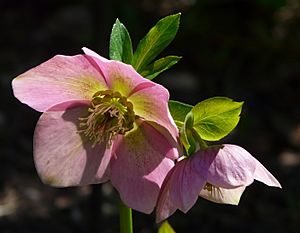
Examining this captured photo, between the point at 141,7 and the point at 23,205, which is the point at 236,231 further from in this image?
the point at 141,7

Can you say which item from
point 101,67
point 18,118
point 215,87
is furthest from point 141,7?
point 101,67

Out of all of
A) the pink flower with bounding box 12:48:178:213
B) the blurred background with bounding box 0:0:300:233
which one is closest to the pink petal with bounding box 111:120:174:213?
the pink flower with bounding box 12:48:178:213

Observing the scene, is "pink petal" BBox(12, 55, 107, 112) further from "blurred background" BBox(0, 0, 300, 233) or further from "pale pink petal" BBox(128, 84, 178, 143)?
"blurred background" BBox(0, 0, 300, 233)

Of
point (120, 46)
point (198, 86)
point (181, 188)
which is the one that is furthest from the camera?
point (198, 86)

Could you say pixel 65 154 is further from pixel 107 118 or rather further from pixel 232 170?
pixel 232 170

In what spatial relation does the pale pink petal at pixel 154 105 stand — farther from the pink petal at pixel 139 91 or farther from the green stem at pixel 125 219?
the green stem at pixel 125 219

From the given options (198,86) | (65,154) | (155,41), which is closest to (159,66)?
(155,41)
